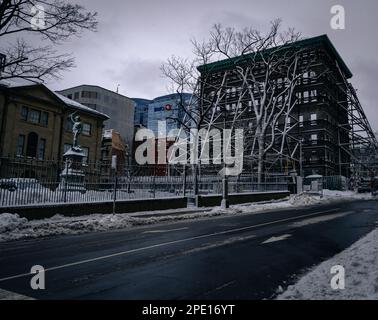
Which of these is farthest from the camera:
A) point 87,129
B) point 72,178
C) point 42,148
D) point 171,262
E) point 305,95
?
point 305,95

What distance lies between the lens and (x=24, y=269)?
620 cm

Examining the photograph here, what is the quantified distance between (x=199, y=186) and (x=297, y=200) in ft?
30.2

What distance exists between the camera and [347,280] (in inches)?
203

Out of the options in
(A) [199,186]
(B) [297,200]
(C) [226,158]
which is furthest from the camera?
(C) [226,158]

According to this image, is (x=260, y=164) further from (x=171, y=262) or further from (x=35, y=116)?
(x=35, y=116)

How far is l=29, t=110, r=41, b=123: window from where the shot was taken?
37.2m

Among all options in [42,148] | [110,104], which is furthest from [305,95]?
[110,104]

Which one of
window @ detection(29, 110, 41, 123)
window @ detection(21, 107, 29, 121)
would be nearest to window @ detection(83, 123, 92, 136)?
window @ detection(29, 110, 41, 123)

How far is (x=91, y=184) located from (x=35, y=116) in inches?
1018

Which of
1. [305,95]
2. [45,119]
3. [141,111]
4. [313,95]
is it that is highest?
[141,111]

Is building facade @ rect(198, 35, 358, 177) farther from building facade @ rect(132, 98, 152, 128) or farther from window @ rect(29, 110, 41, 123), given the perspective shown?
building facade @ rect(132, 98, 152, 128)

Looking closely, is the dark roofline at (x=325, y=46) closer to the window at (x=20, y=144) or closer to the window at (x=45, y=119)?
the window at (x=45, y=119)
